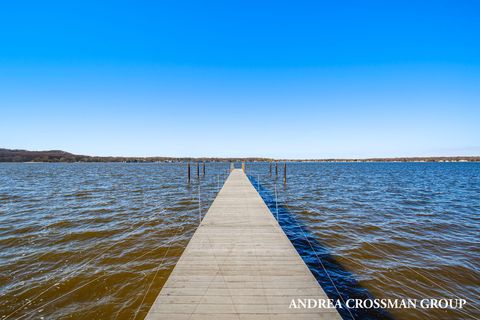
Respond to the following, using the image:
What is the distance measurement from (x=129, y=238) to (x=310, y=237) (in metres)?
7.27

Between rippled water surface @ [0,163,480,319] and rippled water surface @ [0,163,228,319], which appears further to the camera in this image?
rippled water surface @ [0,163,480,319]

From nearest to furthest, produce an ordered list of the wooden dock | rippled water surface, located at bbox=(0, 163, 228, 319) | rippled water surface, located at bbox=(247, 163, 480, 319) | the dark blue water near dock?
the wooden dock < the dark blue water near dock < rippled water surface, located at bbox=(0, 163, 228, 319) < rippled water surface, located at bbox=(247, 163, 480, 319)

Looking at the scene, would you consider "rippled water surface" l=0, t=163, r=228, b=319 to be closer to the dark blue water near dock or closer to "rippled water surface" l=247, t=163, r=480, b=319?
the dark blue water near dock

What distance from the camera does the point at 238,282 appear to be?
385cm

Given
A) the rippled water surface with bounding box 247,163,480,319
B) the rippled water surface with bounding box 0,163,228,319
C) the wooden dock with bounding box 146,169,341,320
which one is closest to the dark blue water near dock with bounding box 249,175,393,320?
the rippled water surface with bounding box 247,163,480,319

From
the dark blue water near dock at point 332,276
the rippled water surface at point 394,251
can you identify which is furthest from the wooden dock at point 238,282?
the rippled water surface at point 394,251

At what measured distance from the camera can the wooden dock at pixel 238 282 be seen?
307cm

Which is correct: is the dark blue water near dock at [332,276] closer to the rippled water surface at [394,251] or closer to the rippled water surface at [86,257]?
the rippled water surface at [394,251]

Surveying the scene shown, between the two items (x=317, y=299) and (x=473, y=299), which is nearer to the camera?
(x=317, y=299)

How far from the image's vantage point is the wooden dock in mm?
3074

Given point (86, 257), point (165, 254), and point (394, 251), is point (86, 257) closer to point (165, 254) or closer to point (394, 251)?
point (165, 254)

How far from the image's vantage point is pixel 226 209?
9.58 metres

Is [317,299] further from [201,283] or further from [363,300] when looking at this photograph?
[363,300]

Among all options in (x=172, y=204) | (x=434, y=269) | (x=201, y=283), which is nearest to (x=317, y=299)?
(x=201, y=283)
